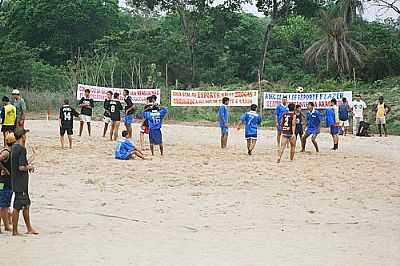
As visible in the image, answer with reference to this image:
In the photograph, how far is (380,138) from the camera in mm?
24859

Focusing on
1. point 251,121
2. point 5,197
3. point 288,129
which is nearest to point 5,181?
Result: point 5,197

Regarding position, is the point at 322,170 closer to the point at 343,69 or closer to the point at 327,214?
the point at 327,214

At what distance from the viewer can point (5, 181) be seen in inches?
365

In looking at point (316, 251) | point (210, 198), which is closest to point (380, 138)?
point (210, 198)

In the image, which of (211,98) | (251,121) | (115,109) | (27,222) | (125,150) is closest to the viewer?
(27,222)

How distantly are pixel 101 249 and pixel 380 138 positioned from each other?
709 inches

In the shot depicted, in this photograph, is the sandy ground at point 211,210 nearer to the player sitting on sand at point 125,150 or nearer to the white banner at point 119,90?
the player sitting on sand at point 125,150

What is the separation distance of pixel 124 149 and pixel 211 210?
626 centimetres

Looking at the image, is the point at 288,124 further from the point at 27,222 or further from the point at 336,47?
the point at 336,47

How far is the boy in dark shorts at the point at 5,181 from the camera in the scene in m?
9.21

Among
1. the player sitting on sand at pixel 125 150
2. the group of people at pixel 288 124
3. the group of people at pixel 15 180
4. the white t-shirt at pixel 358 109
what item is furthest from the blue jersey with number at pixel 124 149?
the white t-shirt at pixel 358 109

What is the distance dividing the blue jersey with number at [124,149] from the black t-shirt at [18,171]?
8.00 metres

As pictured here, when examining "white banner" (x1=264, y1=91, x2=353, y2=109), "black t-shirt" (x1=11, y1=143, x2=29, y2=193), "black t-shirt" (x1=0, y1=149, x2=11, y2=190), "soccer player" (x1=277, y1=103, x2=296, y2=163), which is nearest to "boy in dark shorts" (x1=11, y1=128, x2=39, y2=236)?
"black t-shirt" (x1=11, y1=143, x2=29, y2=193)

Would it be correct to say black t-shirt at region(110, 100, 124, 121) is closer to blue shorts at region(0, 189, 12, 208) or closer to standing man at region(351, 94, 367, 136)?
standing man at region(351, 94, 367, 136)
